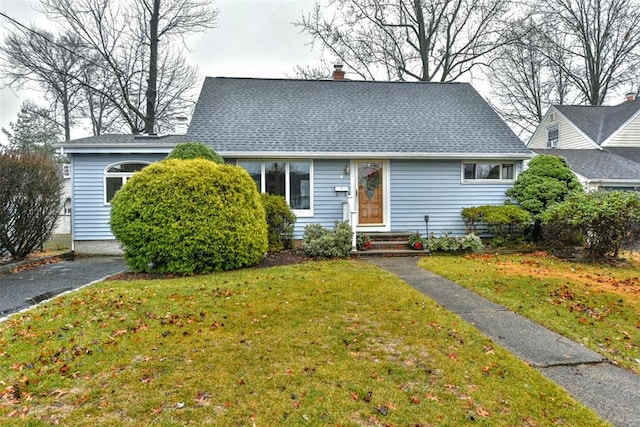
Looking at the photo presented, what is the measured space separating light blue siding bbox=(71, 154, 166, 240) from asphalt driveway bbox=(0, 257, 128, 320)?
3.09 feet

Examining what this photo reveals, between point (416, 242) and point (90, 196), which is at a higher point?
point (90, 196)

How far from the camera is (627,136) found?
17125mm

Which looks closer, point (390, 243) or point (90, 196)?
point (390, 243)

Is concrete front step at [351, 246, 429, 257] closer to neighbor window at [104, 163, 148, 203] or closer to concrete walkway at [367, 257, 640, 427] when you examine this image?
concrete walkway at [367, 257, 640, 427]

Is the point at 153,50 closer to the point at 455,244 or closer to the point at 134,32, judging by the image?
the point at 134,32


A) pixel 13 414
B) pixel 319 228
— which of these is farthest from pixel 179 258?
pixel 13 414

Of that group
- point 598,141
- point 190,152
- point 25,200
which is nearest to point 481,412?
point 190,152

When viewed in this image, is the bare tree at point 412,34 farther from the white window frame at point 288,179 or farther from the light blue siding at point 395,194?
the white window frame at point 288,179

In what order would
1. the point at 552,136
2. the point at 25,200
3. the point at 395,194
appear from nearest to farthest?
the point at 25,200 → the point at 395,194 → the point at 552,136

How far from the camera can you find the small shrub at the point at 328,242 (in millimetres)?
8844

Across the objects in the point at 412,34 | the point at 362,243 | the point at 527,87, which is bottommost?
the point at 362,243

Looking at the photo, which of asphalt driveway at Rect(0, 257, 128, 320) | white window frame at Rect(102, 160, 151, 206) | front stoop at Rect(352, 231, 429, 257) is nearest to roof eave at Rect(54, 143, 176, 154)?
white window frame at Rect(102, 160, 151, 206)

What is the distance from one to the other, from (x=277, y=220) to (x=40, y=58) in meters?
14.6

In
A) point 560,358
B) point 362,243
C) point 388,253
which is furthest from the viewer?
point 362,243
